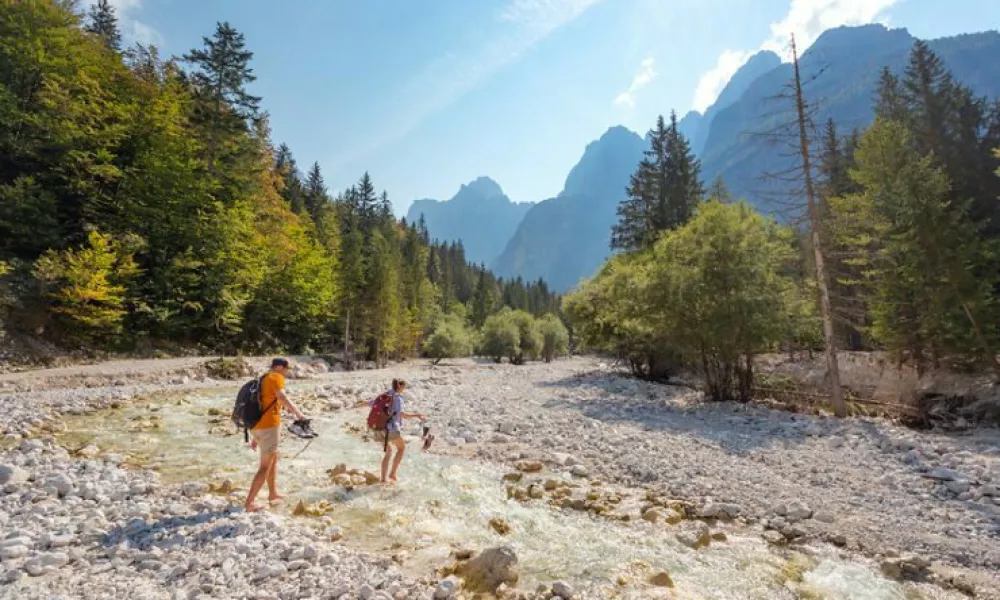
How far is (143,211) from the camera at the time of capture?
95.4ft

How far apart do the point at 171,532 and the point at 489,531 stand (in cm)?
421

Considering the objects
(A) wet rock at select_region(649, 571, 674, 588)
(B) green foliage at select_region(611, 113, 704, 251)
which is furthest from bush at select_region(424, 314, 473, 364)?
(A) wet rock at select_region(649, 571, 674, 588)

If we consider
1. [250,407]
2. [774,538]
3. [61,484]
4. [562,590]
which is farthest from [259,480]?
[774,538]

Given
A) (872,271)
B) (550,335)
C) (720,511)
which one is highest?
(872,271)

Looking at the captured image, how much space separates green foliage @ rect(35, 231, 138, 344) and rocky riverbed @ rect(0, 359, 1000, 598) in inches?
414

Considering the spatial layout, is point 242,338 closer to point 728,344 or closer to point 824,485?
point 728,344

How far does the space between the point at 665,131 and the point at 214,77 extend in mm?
38812

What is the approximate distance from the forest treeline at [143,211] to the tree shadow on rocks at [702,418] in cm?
2485

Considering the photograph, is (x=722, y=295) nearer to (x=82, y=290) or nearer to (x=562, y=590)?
(x=562, y=590)

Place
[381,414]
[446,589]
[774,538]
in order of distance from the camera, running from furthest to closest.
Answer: [381,414]
[774,538]
[446,589]

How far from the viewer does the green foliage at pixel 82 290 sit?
22.7 m

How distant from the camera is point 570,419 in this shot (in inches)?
629

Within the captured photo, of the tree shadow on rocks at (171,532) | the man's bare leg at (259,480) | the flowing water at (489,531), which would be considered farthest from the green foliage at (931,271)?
the tree shadow on rocks at (171,532)

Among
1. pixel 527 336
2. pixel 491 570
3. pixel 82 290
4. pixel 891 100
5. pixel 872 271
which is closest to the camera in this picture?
pixel 491 570
